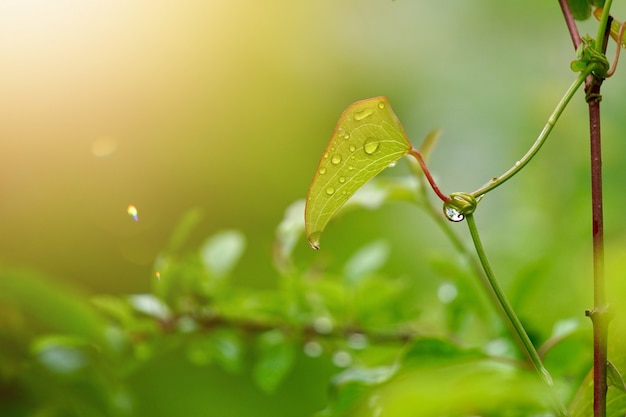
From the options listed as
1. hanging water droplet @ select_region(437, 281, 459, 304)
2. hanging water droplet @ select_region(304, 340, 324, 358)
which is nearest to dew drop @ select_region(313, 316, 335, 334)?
hanging water droplet @ select_region(304, 340, 324, 358)

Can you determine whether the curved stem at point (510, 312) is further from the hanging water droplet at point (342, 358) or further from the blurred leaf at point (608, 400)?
the hanging water droplet at point (342, 358)

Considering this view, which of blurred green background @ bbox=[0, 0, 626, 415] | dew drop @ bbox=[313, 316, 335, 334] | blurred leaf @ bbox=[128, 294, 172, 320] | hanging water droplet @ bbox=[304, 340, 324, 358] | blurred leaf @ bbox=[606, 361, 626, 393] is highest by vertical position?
blurred green background @ bbox=[0, 0, 626, 415]

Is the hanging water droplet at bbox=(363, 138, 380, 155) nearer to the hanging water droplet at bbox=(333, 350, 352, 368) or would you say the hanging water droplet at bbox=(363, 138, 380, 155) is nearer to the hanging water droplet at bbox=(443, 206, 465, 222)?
the hanging water droplet at bbox=(443, 206, 465, 222)

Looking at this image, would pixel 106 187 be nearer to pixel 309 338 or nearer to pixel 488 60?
pixel 309 338

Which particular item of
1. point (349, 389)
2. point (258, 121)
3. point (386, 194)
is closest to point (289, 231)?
point (386, 194)

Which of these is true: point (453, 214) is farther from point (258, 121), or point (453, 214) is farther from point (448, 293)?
point (258, 121)

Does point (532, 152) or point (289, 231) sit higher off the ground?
point (289, 231)

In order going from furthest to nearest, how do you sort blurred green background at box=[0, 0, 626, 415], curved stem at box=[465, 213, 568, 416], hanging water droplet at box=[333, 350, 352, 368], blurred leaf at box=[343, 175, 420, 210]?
1. blurred green background at box=[0, 0, 626, 415]
2. hanging water droplet at box=[333, 350, 352, 368]
3. blurred leaf at box=[343, 175, 420, 210]
4. curved stem at box=[465, 213, 568, 416]
